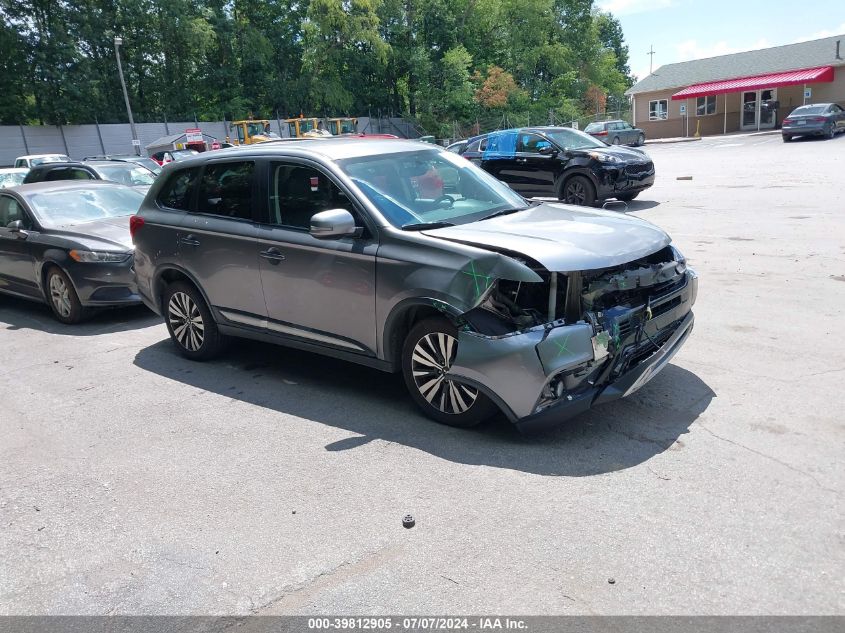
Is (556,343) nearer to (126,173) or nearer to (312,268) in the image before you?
(312,268)

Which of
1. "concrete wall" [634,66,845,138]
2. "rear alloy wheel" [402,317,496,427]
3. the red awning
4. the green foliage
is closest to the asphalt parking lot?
"rear alloy wheel" [402,317,496,427]

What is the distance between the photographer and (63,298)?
26.7 feet

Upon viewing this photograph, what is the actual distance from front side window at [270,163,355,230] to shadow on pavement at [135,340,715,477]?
4.31 ft

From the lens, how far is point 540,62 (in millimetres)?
61531

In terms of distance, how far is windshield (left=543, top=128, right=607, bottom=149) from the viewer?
45.6 feet

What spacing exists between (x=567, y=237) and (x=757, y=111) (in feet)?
154

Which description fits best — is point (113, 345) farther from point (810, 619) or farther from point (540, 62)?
point (540, 62)

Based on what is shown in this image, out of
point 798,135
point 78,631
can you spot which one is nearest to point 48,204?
point 78,631

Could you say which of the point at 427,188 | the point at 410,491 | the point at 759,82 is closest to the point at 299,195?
the point at 427,188

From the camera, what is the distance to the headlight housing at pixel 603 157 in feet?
43.1

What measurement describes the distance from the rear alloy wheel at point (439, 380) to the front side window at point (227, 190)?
1.99 m

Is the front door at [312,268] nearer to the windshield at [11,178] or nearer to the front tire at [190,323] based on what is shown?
the front tire at [190,323]

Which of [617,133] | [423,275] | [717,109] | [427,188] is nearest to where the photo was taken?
[423,275]

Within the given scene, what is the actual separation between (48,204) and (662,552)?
27.4ft
